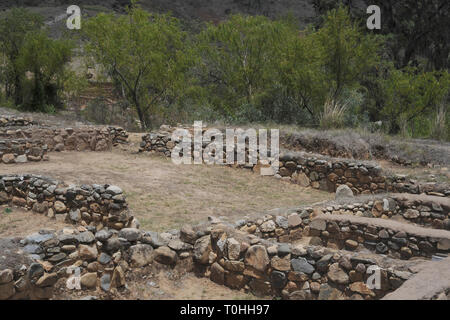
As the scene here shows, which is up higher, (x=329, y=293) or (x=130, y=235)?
(x=130, y=235)

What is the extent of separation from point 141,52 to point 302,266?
1257 cm

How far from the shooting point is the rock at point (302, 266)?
4172 millimetres

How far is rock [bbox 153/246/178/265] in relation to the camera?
4656 millimetres

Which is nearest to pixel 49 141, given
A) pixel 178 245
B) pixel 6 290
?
pixel 178 245

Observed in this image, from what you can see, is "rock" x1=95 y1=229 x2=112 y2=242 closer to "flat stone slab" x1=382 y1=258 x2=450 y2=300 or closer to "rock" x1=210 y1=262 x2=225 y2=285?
"rock" x1=210 y1=262 x2=225 y2=285

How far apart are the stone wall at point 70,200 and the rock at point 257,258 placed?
6.34 feet

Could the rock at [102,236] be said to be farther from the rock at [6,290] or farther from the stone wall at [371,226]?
the stone wall at [371,226]

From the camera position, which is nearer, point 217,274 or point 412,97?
point 217,274

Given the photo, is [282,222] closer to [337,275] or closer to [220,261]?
[220,261]

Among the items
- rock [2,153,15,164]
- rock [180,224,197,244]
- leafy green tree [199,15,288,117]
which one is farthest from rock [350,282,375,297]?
leafy green tree [199,15,288,117]

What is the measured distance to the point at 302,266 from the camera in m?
4.20

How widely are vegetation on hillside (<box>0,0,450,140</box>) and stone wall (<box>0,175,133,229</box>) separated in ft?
26.1

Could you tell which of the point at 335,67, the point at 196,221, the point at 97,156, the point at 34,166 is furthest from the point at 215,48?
the point at 196,221

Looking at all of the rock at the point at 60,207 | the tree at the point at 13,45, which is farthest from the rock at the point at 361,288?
the tree at the point at 13,45
